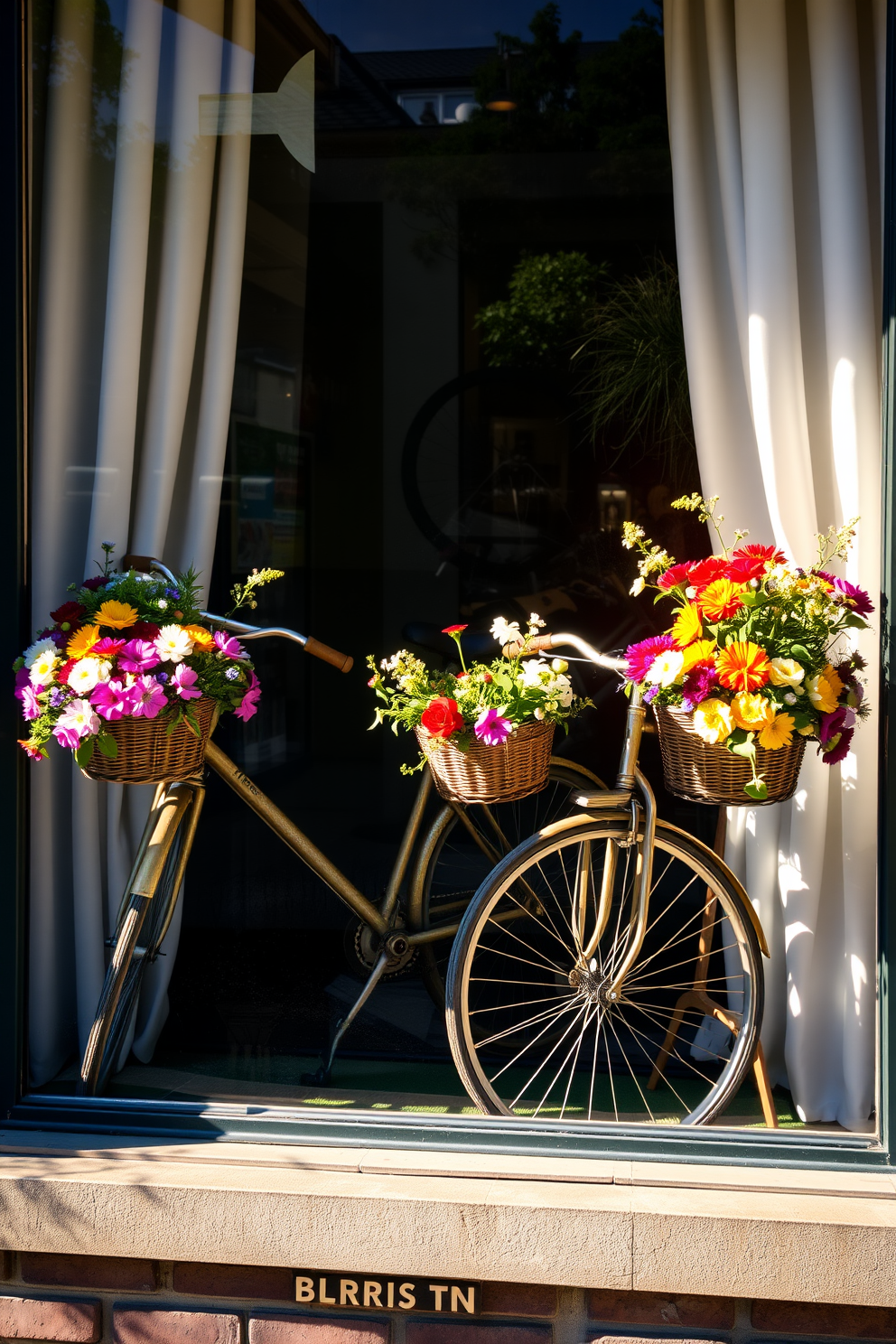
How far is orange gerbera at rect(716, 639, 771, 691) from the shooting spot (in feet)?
7.00

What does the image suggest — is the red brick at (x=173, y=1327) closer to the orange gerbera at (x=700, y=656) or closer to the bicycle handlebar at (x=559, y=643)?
the bicycle handlebar at (x=559, y=643)

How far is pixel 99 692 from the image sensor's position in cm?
222

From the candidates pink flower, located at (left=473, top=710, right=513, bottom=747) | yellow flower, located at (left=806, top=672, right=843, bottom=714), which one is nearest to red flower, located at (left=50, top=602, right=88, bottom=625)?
pink flower, located at (left=473, top=710, right=513, bottom=747)

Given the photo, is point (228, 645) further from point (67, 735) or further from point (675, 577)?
point (675, 577)

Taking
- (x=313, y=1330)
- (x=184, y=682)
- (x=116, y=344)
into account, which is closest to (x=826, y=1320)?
(x=313, y=1330)

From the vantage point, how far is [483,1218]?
81.5 inches

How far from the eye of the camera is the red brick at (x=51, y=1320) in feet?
7.22

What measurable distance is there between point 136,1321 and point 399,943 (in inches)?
40.7

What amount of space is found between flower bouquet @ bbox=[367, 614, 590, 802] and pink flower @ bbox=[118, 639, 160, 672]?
1.48ft

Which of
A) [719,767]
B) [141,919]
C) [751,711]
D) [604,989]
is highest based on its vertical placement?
[751,711]

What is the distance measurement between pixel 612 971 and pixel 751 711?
29.0 inches

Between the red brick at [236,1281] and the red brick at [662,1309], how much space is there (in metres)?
0.59

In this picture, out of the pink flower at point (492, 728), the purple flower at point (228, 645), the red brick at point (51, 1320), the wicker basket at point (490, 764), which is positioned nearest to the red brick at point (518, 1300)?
the red brick at point (51, 1320)

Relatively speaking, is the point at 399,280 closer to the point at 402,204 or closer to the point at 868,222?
the point at 402,204
